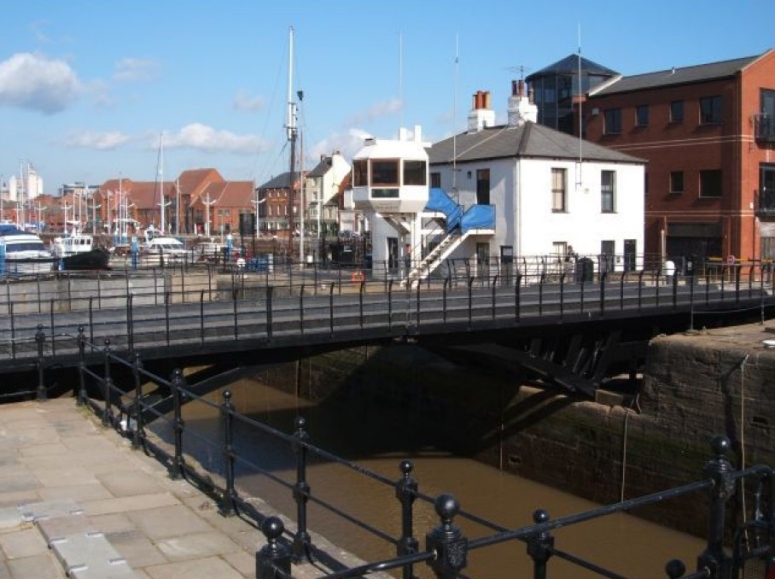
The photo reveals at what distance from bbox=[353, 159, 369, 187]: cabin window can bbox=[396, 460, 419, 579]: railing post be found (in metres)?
29.0

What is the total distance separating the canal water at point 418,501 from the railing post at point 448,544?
7251 millimetres

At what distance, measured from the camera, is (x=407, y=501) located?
17.8 feet

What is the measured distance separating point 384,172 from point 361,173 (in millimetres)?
1038

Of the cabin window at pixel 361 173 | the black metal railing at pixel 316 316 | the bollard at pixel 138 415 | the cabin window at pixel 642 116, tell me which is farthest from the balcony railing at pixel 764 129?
the bollard at pixel 138 415

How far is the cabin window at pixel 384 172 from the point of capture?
33.8 metres

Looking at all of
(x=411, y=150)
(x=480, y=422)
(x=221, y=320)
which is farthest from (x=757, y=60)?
(x=221, y=320)

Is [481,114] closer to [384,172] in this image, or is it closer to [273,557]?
[384,172]

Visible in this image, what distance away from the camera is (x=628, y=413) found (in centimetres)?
1961

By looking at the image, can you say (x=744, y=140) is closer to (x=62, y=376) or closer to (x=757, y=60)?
(x=757, y=60)

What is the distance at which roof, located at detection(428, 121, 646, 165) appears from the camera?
3692 centimetres

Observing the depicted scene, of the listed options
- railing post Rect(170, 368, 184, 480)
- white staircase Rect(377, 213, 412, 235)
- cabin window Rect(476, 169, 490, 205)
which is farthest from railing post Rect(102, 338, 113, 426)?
cabin window Rect(476, 169, 490, 205)

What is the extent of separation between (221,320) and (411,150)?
16.6 meters

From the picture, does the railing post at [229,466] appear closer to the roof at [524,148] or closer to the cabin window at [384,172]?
the cabin window at [384,172]

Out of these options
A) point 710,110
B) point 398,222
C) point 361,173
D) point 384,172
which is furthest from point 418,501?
point 710,110
